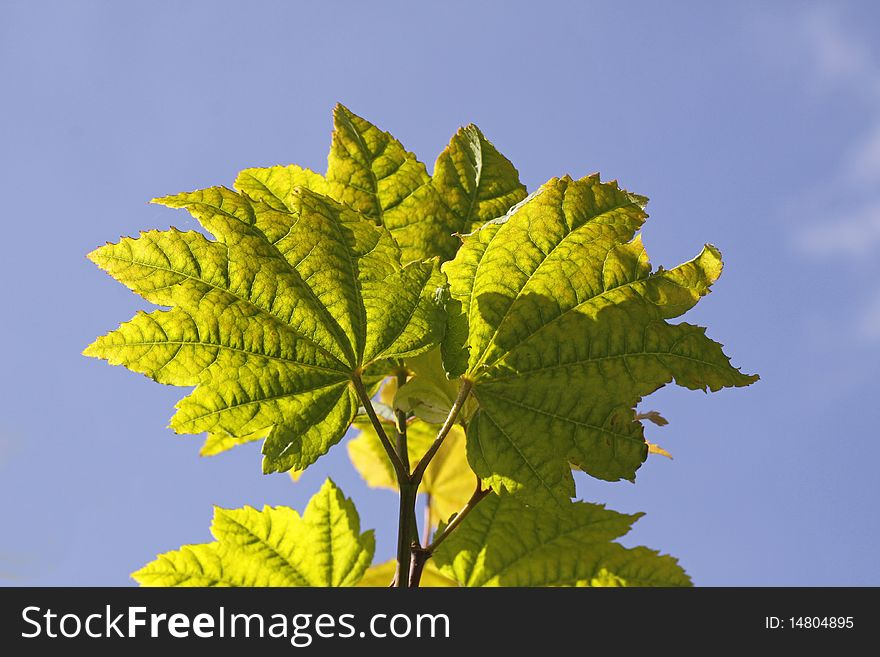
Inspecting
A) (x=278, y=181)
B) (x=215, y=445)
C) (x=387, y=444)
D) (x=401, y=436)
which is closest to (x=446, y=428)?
(x=387, y=444)

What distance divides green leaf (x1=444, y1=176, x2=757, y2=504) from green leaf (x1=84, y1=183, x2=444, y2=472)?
136 millimetres

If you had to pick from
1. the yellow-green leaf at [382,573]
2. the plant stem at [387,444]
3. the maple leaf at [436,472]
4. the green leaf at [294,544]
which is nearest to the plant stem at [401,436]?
the plant stem at [387,444]

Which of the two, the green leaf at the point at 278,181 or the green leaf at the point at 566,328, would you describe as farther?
the green leaf at the point at 278,181

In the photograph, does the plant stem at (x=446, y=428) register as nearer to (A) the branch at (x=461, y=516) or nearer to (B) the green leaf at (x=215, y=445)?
(A) the branch at (x=461, y=516)

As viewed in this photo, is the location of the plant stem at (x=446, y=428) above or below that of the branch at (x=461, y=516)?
above

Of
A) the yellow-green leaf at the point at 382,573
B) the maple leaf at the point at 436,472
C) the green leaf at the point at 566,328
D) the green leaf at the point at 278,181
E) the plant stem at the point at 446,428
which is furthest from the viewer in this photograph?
the maple leaf at the point at 436,472

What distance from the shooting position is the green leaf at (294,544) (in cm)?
196

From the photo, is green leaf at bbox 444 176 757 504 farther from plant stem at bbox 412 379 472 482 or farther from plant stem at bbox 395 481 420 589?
plant stem at bbox 395 481 420 589

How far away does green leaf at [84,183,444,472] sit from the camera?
5.15ft

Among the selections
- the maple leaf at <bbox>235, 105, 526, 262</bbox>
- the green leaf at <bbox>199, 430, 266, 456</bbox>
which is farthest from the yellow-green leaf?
the maple leaf at <bbox>235, 105, 526, 262</bbox>

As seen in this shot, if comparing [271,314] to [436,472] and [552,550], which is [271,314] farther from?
[436,472]

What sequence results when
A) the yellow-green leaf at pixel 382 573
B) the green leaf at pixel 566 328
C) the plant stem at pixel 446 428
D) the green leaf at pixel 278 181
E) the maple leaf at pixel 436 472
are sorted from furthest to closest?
the maple leaf at pixel 436 472
the yellow-green leaf at pixel 382 573
the green leaf at pixel 278 181
the green leaf at pixel 566 328
the plant stem at pixel 446 428

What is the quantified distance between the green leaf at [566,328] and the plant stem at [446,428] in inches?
1.3
